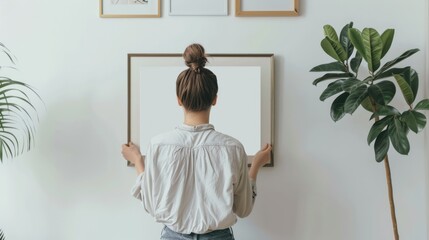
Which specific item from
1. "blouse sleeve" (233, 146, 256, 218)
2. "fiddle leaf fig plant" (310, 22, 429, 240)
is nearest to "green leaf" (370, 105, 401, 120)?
"fiddle leaf fig plant" (310, 22, 429, 240)

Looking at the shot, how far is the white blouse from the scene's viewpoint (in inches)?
54.9

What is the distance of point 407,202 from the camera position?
2.02 metres

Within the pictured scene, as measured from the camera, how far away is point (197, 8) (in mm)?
2045

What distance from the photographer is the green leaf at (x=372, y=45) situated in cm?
167

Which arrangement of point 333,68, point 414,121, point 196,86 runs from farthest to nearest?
point 333,68 < point 414,121 < point 196,86

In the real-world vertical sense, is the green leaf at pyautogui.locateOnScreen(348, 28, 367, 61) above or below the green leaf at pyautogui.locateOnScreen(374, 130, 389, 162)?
above

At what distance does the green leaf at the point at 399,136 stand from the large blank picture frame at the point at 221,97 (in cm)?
58

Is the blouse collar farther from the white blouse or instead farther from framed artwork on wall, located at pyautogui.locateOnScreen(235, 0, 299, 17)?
framed artwork on wall, located at pyautogui.locateOnScreen(235, 0, 299, 17)

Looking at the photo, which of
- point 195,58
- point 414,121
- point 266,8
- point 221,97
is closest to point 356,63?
point 414,121

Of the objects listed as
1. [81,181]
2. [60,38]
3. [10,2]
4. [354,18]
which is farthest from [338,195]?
[10,2]

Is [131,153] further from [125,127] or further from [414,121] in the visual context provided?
[414,121]

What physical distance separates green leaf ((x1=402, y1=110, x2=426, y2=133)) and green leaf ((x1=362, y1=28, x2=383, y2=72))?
0.86 ft

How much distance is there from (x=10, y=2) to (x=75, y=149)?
87 cm

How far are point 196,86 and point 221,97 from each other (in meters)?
0.61
